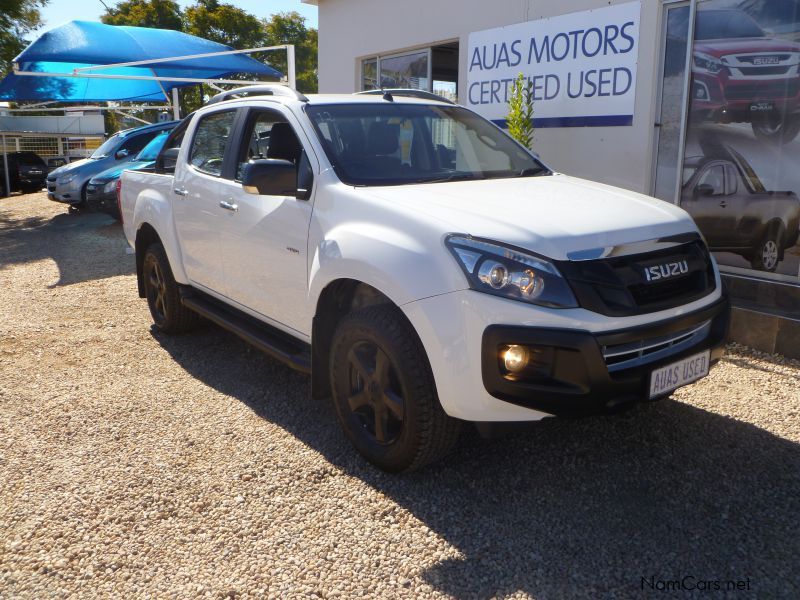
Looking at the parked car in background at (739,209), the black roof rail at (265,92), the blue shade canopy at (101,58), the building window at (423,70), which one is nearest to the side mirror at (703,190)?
the parked car in background at (739,209)

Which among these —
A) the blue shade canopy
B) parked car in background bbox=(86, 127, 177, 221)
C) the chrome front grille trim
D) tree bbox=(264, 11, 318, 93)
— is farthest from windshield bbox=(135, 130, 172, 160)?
tree bbox=(264, 11, 318, 93)

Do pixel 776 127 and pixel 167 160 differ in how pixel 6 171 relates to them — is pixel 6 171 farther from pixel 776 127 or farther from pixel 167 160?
pixel 776 127

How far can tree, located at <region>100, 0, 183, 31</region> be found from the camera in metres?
38.8

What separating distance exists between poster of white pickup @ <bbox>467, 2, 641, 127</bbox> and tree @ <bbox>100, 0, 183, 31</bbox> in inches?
1393

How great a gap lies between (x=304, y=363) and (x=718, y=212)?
4.46m

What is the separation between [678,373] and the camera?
312cm

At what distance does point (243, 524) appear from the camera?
10.1 feet

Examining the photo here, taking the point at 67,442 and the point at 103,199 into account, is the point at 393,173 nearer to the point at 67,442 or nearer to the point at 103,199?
the point at 67,442

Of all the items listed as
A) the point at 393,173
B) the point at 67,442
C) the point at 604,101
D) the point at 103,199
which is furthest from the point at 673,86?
the point at 103,199

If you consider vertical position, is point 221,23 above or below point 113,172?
above

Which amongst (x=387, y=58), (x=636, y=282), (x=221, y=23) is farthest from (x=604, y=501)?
(x=221, y=23)

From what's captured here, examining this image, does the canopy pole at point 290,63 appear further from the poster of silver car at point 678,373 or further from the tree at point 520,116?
the poster of silver car at point 678,373

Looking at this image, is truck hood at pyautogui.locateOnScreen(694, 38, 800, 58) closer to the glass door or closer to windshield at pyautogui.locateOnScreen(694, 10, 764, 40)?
windshield at pyautogui.locateOnScreen(694, 10, 764, 40)

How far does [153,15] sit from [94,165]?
94.0 ft
